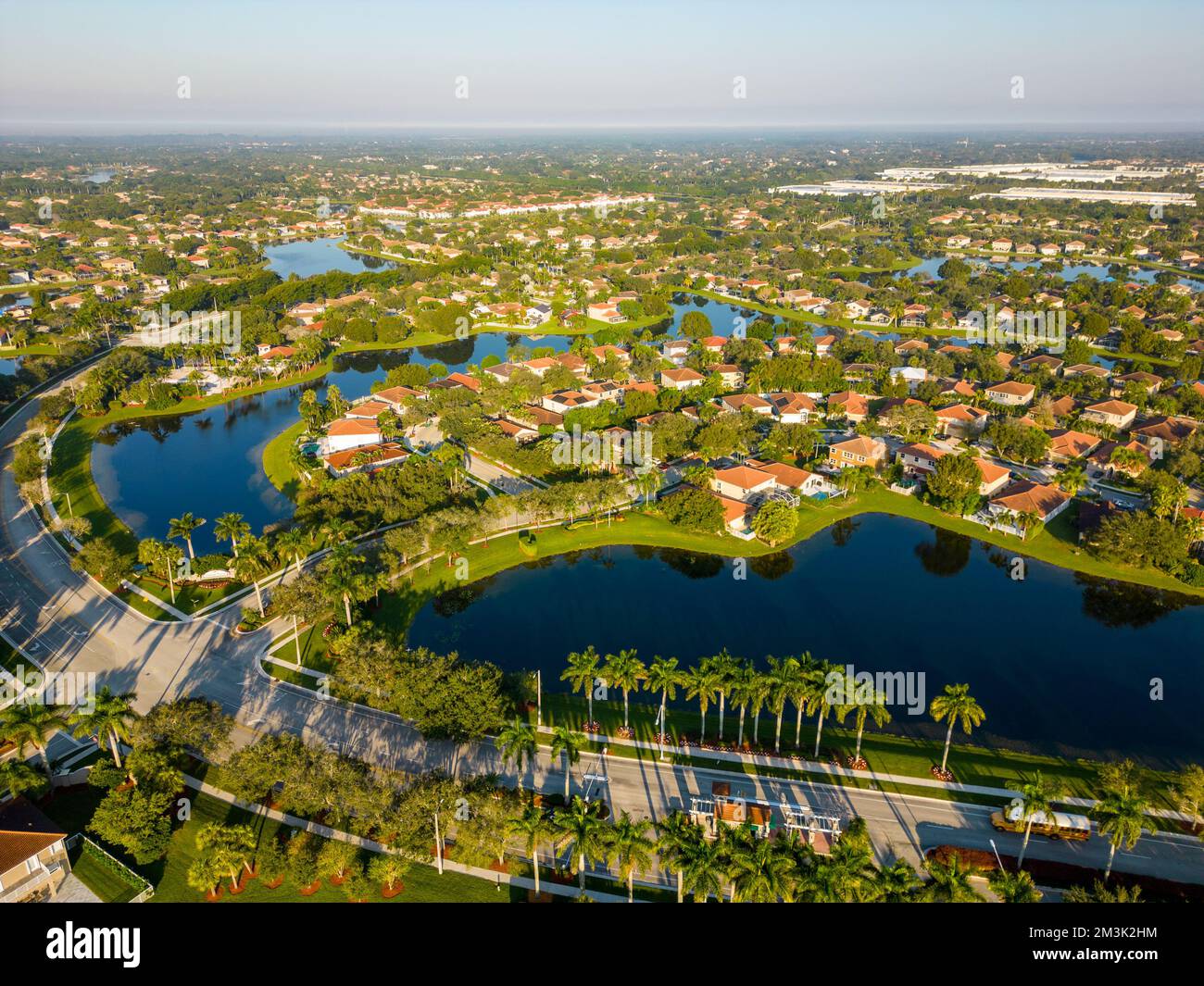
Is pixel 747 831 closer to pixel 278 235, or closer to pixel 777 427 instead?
pixel 777 427

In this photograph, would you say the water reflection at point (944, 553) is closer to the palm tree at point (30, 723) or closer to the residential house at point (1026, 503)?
the residential house at point (1026, 503)

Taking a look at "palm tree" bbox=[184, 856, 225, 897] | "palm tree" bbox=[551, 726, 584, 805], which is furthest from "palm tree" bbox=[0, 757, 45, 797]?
"palm tree" bbox=[551, 726, 584, 805]

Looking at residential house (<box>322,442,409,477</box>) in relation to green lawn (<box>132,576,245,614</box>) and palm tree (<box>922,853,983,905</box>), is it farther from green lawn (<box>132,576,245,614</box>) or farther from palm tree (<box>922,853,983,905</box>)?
palm tree (<box>922,853,983,905</box>)

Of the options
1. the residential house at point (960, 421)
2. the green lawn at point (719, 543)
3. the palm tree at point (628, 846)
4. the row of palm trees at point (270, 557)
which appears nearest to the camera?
the palm tree at point (628, 846)

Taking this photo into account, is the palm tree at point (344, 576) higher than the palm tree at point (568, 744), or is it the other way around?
the palm tree at point (344, 576)

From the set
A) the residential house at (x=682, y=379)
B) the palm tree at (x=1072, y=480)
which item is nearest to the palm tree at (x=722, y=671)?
the palm tree at (x=1072, y=480)

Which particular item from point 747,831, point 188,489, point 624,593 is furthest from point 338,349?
point 747,831

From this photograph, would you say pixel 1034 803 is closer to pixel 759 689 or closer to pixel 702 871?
pixel 759 689
